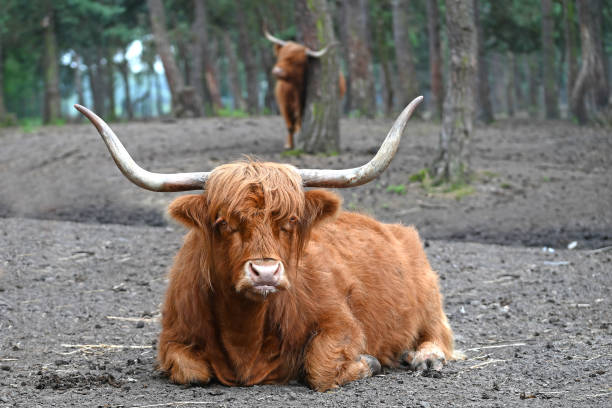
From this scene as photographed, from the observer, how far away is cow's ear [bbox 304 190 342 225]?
4.53 meters

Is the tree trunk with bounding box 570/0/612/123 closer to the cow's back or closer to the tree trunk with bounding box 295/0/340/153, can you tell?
the tree trunk with bounding box 295/0/340/153

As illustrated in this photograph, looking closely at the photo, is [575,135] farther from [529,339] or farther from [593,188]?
[529,339]

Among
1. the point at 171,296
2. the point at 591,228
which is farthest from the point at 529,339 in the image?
the point at 591,228

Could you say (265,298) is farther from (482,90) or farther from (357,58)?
(482,90)

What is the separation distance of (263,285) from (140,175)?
37.4 inches

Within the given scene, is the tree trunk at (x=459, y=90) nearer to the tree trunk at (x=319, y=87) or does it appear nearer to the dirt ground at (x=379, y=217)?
the dirt ground at (x=379, y=217)

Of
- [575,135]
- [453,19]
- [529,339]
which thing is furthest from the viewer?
[575,135]

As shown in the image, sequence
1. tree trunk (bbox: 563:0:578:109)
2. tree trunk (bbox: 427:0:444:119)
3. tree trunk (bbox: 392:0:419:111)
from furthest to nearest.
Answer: tree trunk (bbox: 392:0:419:111)
tree trunk (bbox: 427:0:444:119)
tree trunk (bbox: 563:0:578:109)

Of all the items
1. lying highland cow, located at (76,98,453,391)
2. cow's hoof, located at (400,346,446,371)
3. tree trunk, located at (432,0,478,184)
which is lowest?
cow's hoof, located at (400,346,446,371)

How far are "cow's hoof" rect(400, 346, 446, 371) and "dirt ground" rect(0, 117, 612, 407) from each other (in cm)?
8

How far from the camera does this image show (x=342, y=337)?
4.64m

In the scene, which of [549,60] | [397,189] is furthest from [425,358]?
[549,60]

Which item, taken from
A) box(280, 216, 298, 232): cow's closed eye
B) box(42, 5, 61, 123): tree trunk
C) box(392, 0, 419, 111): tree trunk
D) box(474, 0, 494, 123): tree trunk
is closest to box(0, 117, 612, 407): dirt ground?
box(280, 216, 298, 232): cow's closed eye

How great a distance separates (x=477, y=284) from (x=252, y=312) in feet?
12.7
